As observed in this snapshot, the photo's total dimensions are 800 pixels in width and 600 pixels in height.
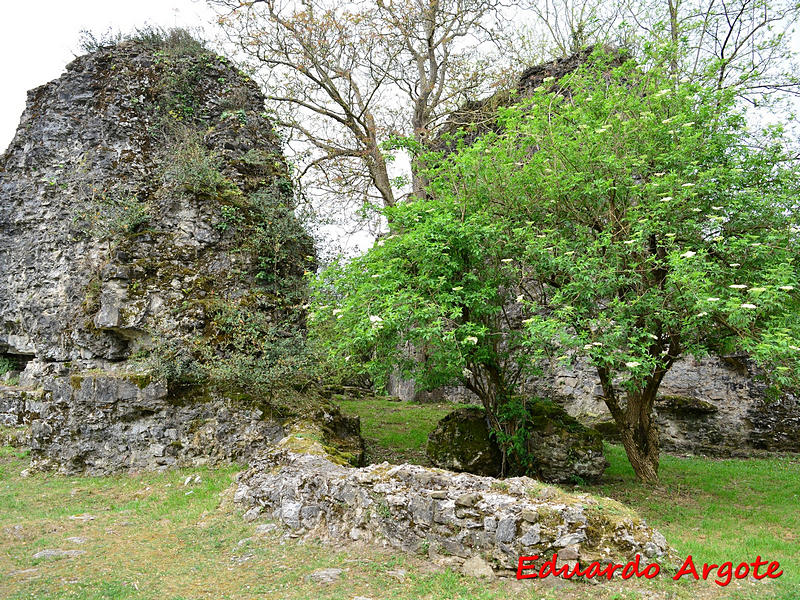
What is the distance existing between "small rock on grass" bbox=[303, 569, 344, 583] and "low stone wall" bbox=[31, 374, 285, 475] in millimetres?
4811

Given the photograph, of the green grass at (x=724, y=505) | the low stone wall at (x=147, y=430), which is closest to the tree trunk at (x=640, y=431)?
the green grass at (x=724, y=505)

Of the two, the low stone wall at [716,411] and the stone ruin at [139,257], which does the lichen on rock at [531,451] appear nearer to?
the stone ruin at [139,257]

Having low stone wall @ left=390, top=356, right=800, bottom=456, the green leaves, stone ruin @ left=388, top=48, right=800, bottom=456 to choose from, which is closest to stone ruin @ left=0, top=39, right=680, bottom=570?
the green leaves

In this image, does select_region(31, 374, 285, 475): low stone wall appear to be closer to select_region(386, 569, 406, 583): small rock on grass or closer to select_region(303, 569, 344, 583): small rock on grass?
select_region(303, 569, 344, 583): small rock on grass

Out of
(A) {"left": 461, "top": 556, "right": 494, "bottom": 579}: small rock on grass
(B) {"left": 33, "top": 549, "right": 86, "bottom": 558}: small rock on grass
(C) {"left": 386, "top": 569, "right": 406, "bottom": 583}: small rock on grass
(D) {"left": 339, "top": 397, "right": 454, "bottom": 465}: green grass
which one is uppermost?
(A) {"left": 461, "top": 556, "right": 494, "bottom": 579}: small rock on grass

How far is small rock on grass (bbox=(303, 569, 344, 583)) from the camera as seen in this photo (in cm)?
505

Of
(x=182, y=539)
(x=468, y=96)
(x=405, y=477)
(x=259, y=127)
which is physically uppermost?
(x=468, y=96)

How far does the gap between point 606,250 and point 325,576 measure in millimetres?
5901

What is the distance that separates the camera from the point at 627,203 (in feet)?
27.6

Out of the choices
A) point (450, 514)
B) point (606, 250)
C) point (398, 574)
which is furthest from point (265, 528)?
point (606, 250)

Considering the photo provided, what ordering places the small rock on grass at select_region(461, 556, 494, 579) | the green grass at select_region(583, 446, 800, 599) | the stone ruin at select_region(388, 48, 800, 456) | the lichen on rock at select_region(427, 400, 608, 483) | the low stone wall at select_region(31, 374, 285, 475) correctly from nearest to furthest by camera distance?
the small rock on grass at select_region(461, 556, 494, 579) → the green grass at select_region(583, 446, 800, 599) → the lichen on rock at select_region(427, 400, 608, 483) → the low stone wall at select_region(31, 374, 285, 475) → the stone ruin at select_region(388, 48, 800, 456)

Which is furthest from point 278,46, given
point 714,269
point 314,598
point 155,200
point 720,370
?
point 720,370

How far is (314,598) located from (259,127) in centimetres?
1164

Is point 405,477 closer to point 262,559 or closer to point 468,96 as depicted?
point 262,559
